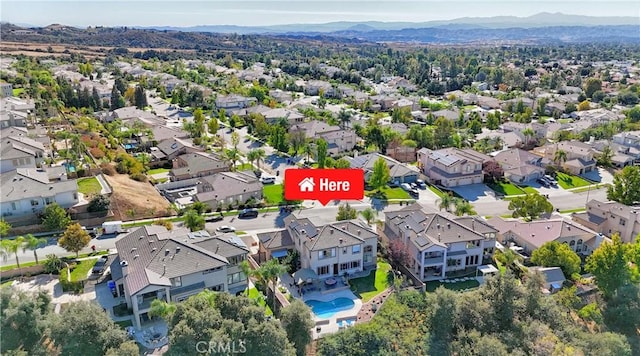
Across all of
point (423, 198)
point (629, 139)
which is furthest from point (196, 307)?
point (629, 139)

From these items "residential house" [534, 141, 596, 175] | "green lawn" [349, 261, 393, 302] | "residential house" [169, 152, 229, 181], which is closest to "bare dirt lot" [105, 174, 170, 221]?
"residential house" [169, 152, 229, 181]

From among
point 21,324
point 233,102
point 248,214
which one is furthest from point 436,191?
point 233,102

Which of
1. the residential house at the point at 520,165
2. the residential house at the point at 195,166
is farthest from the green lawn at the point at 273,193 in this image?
the residential house at the point at 520,165

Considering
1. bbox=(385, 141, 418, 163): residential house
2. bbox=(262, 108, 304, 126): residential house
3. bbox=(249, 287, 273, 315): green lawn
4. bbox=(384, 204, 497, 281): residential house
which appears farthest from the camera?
bbox=(262, 108, 304, 126): residential house

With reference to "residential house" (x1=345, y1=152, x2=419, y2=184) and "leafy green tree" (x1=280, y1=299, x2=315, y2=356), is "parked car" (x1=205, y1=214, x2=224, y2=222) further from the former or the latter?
"leafy green tree" (x1=280, y1=299, x2=315, y2=356)

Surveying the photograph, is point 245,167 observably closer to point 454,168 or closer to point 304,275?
point 454,168

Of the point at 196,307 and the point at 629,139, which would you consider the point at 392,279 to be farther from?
the point at 629,139
